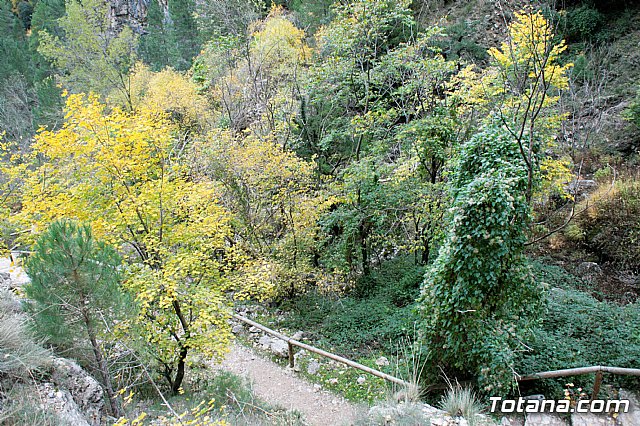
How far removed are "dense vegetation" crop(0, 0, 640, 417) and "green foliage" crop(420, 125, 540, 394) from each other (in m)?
0.02

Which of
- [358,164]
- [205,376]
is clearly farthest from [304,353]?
[358,164]

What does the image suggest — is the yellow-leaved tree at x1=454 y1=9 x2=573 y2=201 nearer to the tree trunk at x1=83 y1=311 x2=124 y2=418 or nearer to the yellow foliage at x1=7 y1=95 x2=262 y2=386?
the yellow foliage at x1=7 y1=95 x2=262 y2=386

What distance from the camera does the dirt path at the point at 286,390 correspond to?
19.3ft

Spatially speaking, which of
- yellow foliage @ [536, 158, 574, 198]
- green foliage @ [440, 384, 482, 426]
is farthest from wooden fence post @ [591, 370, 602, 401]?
yellow foliage @ [536, 158, 574, 198]

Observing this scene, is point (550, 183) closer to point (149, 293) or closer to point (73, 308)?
point (149, 293)

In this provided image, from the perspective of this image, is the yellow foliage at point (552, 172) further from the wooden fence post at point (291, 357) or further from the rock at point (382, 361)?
the wooden fence post at point (291, 357)

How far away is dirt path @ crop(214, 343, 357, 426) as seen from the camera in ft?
19.3

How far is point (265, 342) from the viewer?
8.02 m

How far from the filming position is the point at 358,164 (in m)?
8.62

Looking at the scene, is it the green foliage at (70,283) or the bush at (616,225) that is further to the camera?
the bush at (616,225)

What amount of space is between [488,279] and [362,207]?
4.77 meters

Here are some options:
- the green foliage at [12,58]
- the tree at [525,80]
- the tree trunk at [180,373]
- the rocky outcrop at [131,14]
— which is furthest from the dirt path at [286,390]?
the rocky outcrop at [131,14]

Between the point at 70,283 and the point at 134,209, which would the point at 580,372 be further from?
the point at 134,209

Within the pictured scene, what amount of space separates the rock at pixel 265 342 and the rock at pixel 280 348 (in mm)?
95
